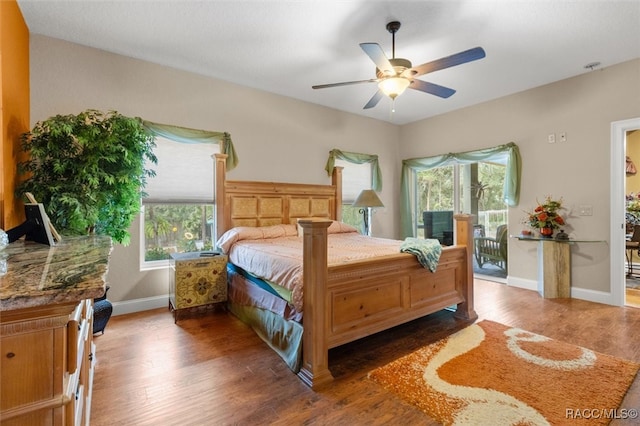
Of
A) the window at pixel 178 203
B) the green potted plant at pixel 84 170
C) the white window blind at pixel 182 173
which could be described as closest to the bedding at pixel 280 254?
the window at pixel 178 203

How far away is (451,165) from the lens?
18.3 feet

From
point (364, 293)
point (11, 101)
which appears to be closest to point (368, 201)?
point (364, 293)

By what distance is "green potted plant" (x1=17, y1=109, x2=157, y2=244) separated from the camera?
2404 mm

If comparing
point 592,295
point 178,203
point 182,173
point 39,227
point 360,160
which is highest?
point 360,160

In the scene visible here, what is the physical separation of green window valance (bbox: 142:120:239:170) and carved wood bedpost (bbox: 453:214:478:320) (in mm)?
2980

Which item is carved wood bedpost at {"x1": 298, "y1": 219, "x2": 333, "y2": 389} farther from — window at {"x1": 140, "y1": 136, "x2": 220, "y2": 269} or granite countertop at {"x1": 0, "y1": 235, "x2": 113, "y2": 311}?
window at {"x1": 140, "y1": 136, "x2": 220, "y2": 269}

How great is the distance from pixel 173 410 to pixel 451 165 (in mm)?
5383

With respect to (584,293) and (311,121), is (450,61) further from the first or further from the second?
(584,293)

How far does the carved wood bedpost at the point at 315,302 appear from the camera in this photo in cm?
214

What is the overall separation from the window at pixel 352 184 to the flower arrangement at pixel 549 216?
2.69 meters

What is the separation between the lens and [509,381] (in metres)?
2.12

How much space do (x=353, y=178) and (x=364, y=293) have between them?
138 inches

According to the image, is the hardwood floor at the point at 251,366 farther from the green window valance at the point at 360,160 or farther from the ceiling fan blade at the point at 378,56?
the green window valance at the point at 360,160

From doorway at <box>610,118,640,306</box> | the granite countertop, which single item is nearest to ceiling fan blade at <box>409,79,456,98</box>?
doorway at <box>610,118,640,306</box>
